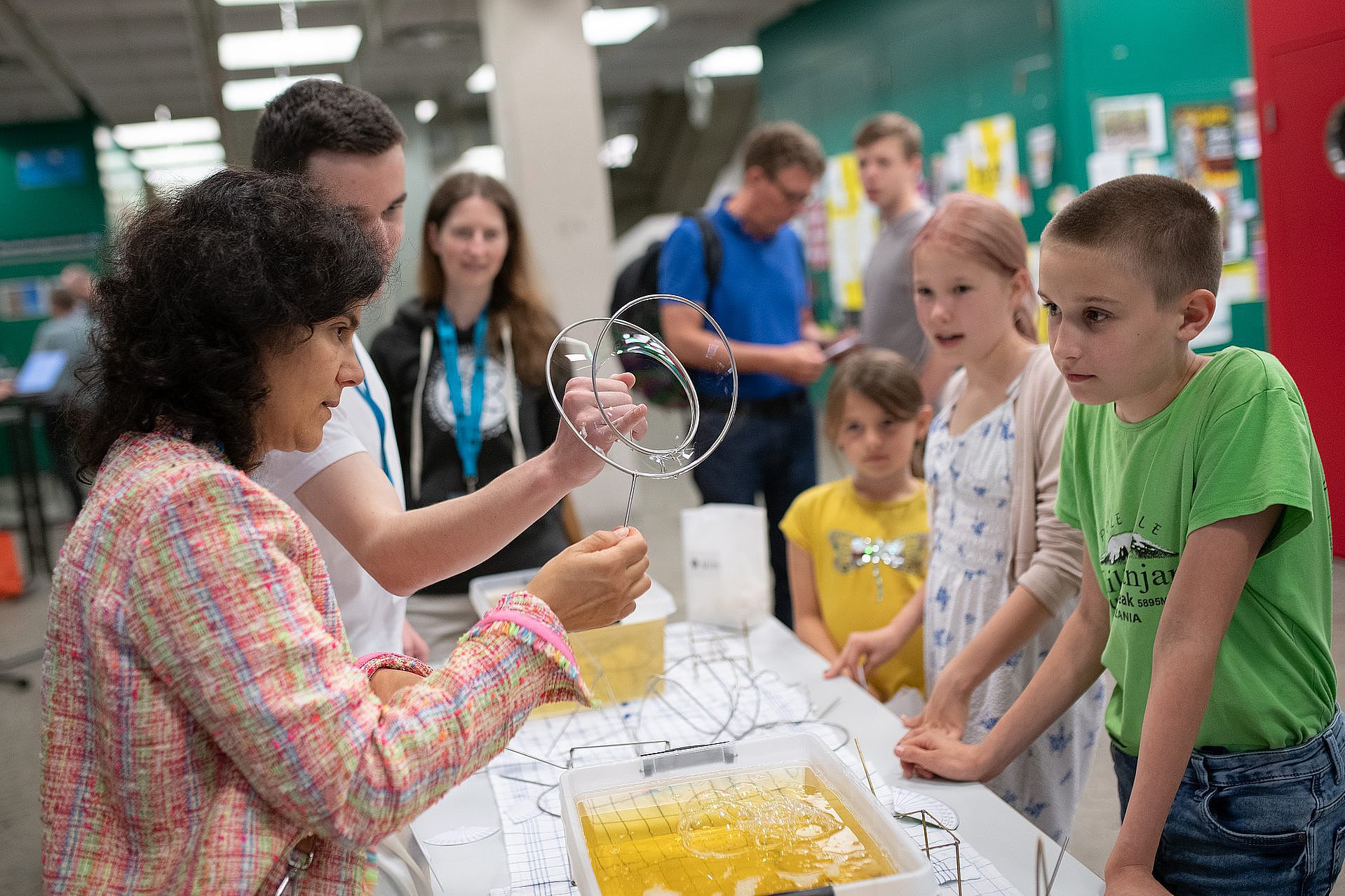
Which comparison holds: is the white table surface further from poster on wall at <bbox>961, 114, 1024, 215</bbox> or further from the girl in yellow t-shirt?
poster on wall at <bbox>961, 114, 1024, 215</bbox>

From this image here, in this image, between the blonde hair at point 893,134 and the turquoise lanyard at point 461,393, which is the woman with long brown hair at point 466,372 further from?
the blonde hair at point 893,134

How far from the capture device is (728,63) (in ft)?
33.4

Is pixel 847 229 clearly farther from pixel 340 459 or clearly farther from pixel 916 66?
pixel 340 459

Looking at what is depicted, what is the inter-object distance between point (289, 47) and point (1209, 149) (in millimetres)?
5859

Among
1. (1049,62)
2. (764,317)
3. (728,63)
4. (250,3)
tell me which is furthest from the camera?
(728,63)

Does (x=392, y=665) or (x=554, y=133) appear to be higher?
(x=554, y=133)

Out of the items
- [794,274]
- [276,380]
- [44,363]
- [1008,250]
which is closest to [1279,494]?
[1008,250]

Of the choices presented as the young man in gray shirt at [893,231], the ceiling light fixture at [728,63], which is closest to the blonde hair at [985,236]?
the young man in gray shirt at [893,231]

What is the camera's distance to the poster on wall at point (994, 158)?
18.7 ft

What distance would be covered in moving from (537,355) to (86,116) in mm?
10666

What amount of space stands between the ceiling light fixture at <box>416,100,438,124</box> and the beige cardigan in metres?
7.26

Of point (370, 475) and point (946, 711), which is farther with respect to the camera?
point (946, 711)

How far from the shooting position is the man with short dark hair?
122 centimetres

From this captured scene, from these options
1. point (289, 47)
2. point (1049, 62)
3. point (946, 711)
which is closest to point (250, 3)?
point (289, 47)
